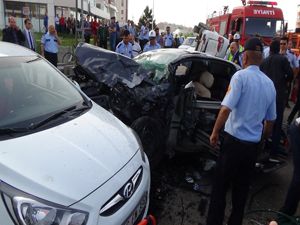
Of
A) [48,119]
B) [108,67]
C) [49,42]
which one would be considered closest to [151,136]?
[108,67]

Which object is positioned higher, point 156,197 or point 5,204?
point 5,204

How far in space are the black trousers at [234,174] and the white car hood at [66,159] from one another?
841mm

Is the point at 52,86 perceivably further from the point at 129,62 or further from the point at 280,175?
the point at 280,175

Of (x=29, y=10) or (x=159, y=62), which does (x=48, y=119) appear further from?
(x=29, y=10)

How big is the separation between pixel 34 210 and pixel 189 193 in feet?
8.53

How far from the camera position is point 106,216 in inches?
87.7

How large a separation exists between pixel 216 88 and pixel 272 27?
32.3ft

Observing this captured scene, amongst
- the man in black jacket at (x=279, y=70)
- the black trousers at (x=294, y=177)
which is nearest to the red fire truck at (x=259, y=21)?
the man in black jacket at (x=279, y=70)

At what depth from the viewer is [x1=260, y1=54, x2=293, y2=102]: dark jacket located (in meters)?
5.45

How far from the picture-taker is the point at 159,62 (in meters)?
5.20

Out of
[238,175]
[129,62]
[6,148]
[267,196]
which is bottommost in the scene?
[267,196]

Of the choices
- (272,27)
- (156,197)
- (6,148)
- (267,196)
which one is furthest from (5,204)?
(272,27)

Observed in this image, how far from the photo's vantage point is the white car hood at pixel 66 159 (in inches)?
80.7

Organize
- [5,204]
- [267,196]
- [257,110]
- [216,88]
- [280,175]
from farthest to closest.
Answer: [216,88]
[280,175]
[267,196]
[257,110]
[5,204]
